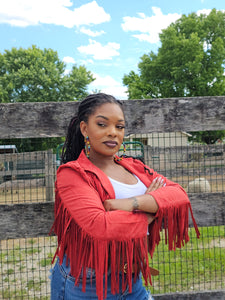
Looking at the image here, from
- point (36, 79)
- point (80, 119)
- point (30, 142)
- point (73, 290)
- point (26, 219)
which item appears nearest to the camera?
point (73, 290)

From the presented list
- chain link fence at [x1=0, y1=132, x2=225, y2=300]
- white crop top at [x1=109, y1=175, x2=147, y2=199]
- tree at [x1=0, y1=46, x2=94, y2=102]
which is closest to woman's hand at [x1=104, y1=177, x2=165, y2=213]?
white crop top at [x1=109, y1=175, x2=147, y2=199]

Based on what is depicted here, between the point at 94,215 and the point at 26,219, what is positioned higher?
the point at 94,215

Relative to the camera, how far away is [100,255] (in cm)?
135

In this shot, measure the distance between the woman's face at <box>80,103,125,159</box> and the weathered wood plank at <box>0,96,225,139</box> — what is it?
1.82ft

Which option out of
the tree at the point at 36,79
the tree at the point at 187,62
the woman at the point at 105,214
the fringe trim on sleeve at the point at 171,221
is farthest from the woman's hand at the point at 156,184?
the tree at the point at 36,79

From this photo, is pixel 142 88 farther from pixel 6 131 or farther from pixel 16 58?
pixel 6 131

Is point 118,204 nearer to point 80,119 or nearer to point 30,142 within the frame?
point 80,119

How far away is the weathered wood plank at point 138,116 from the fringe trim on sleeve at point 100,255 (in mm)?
775

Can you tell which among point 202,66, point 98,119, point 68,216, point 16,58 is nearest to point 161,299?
point 68,216

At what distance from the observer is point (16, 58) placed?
24.8m

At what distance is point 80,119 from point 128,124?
0.56 meters

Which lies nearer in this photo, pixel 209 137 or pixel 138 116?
pixel 138 116

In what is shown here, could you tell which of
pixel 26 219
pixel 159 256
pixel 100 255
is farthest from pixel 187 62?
pixel 100 255

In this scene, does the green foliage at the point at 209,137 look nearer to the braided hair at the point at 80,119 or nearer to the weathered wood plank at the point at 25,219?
the braided hair at the point at 80,119
